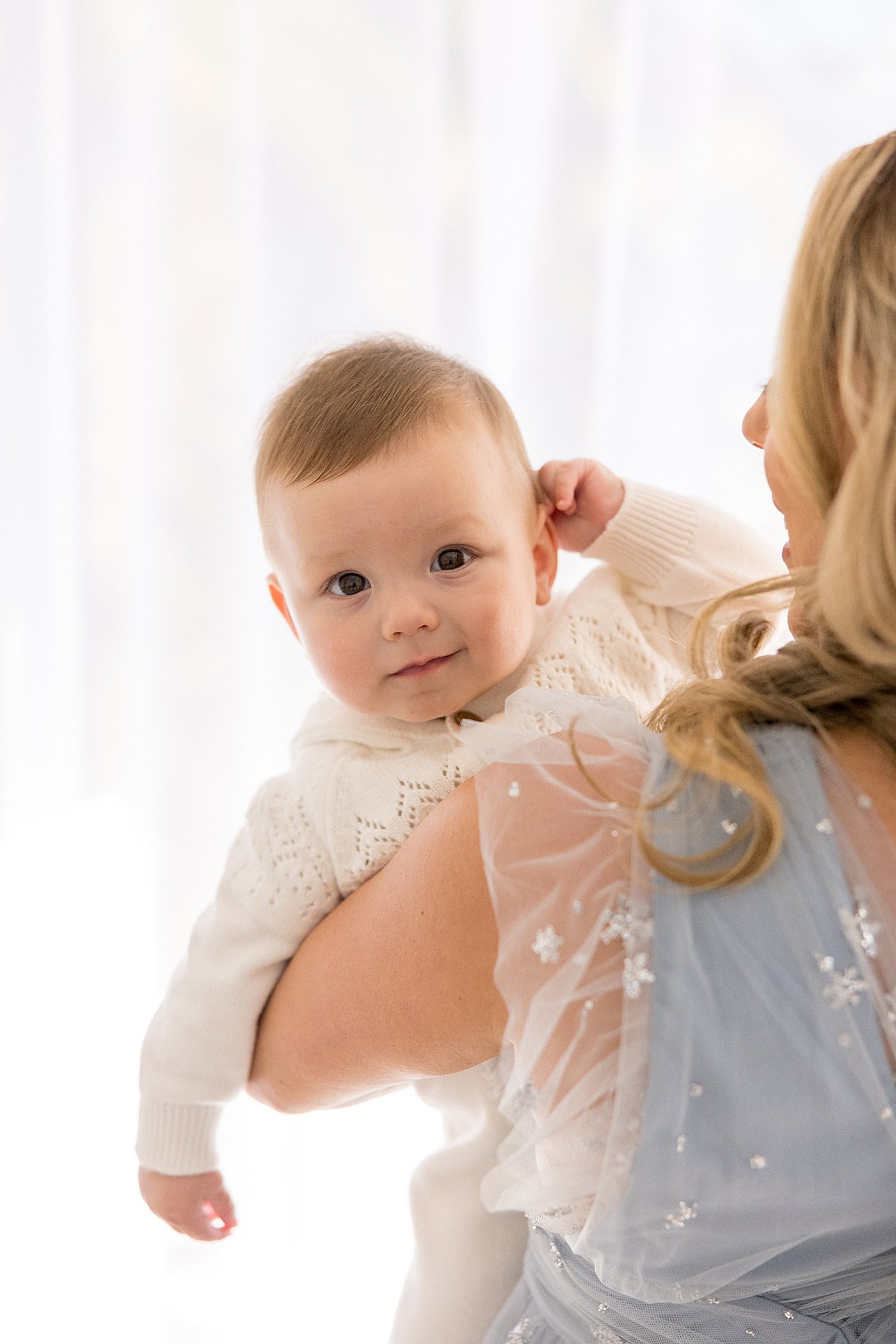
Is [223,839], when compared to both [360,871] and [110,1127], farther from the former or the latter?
[360,871]

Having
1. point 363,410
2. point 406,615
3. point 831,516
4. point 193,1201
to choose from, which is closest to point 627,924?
point 831,516

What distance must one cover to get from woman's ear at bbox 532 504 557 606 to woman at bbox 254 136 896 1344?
0.39 metres

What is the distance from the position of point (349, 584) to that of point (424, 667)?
0.11m

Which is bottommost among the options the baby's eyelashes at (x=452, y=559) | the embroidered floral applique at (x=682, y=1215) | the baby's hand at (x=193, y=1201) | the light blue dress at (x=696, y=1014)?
the baby's hand at (x=193, y=1201)

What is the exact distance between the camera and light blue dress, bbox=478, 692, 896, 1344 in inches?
28.0

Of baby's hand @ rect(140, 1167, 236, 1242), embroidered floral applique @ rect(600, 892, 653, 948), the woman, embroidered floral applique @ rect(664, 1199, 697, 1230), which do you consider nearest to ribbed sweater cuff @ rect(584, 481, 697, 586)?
the woman

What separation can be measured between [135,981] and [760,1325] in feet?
4.72

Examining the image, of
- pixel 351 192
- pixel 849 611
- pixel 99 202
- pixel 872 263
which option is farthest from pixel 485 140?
pixel 849 611

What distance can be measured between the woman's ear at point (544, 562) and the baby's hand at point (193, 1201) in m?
0.68

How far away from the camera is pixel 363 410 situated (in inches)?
42.2

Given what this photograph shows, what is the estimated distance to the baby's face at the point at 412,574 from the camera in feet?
3.46

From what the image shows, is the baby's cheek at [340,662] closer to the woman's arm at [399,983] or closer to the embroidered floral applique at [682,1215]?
the woman's arm at [399,983]

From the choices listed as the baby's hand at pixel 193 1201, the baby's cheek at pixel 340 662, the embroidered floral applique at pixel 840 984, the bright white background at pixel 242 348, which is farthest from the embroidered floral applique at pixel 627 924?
the bright white background at pixel 242 348

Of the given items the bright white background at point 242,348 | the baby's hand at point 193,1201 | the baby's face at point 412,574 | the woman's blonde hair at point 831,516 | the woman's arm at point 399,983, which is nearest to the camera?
the woman's blonde hair at point 831,516
